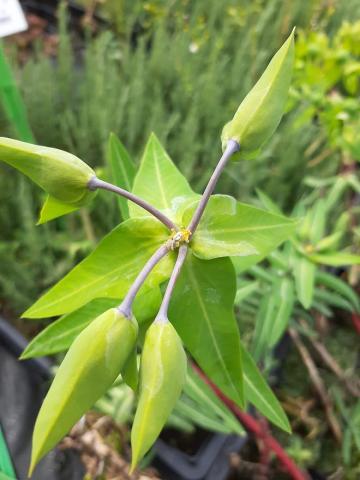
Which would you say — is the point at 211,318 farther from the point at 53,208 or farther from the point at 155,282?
the point at 53,208

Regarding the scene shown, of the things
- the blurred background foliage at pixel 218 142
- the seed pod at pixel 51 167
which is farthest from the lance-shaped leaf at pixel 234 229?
the blurred background foliage at pixel 218 142

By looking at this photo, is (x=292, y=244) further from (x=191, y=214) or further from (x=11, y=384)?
(x=11, y=384)

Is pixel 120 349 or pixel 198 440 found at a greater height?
pixel 120 349

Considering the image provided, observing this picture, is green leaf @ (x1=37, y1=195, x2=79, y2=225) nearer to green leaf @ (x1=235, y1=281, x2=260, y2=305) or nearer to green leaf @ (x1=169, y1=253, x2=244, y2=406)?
green leaf @ (x1=169, y1=253, x2=244, y2=406)

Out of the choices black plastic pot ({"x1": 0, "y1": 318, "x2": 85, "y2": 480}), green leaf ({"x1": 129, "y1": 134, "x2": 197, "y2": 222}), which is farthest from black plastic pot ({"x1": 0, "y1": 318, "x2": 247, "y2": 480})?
green leaf ({"x1": 129, "y1": 134, "x2": 197, "y2": 222})

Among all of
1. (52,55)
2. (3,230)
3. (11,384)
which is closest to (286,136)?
(3,230)

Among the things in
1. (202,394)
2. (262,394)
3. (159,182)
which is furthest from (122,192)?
(202,394)
